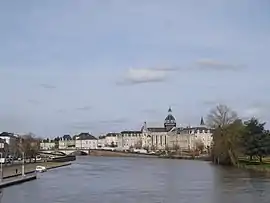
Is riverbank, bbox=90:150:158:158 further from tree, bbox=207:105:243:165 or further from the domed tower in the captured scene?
tree, bbox=207:105:243:165

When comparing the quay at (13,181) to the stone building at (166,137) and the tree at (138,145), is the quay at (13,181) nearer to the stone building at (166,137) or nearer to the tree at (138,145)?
the stone building at (166,137)

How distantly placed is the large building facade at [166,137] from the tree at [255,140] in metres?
80.9

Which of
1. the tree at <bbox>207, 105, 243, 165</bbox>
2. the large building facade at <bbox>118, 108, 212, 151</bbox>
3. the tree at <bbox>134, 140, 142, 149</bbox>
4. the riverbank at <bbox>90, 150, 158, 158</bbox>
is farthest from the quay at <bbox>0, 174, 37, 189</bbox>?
the tree at <bbox>134, 140, 142, 149</bbox>

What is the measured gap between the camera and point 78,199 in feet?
100

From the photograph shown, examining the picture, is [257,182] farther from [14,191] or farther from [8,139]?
[8,139]

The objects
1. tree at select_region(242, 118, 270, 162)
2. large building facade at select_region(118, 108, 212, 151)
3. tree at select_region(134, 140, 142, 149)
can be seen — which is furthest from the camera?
tree at select_region(134, 140, 142, 149)

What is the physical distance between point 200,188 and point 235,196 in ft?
20.0

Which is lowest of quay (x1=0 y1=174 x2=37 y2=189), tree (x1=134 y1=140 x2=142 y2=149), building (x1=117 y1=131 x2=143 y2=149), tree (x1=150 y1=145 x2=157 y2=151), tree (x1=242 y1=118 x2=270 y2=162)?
quay (x1=0 y1=174 x2=37 y2=189)

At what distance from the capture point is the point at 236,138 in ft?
211

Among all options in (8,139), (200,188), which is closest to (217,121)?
(200,188)

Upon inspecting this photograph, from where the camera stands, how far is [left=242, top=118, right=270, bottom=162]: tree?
203 ft

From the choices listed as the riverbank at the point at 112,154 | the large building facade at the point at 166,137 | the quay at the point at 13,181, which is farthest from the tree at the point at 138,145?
the quay at the point at 13,181

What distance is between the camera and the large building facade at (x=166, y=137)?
506ft

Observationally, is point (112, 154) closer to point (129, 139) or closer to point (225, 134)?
point (129, 139)
